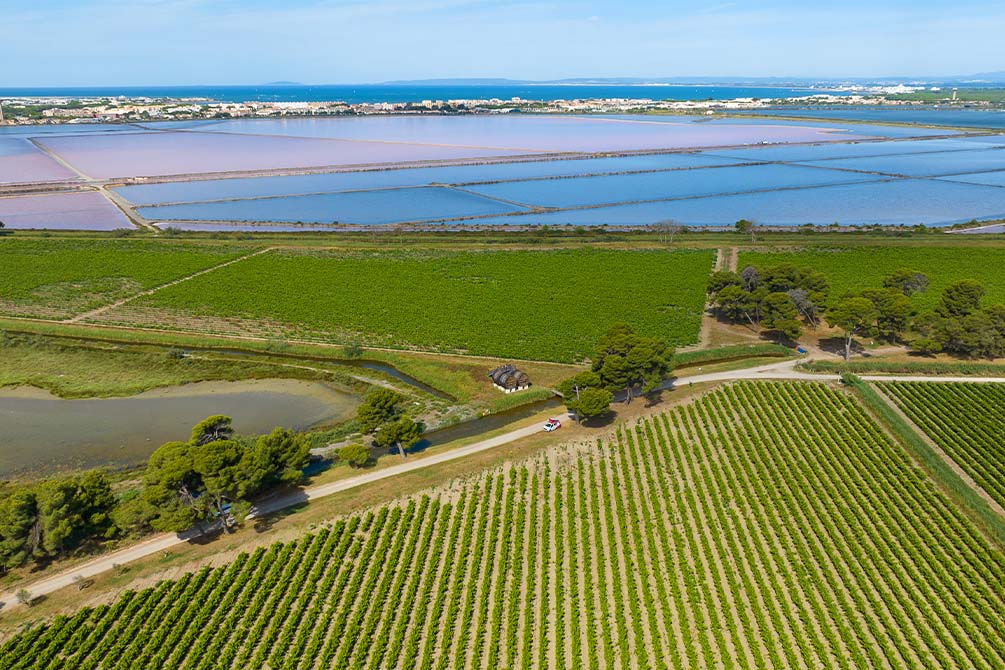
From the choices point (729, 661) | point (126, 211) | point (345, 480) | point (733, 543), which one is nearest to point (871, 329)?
point (733, 543)

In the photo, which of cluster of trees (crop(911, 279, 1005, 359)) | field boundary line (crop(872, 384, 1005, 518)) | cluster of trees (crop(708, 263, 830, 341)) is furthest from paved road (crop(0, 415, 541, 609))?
cluster of trees (crop(911, 279, 1005, 359))

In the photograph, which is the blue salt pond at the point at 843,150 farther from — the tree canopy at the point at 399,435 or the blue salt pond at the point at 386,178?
the tree canopy at the point at 399,435

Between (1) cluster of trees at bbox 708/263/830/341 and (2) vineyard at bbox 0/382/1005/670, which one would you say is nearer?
(2) vineyard at bbox 0/382/1005/670

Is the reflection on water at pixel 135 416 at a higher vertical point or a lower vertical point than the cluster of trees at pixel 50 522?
lower

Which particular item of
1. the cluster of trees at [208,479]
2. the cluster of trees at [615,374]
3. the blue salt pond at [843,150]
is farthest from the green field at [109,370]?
the blue salt pond at [843,150]

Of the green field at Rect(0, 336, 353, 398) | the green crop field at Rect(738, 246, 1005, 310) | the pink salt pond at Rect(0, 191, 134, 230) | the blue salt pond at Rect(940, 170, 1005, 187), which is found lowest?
the green field at Rect(0, 336, 353, 398)

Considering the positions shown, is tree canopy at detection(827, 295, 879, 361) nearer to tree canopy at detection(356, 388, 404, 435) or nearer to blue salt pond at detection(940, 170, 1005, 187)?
tree canopy at detection(356, 388, 404, 435)

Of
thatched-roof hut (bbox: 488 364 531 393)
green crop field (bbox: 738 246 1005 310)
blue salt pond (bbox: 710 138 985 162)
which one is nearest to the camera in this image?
thatched-roof hut (bbox: 488 364 531 393)
